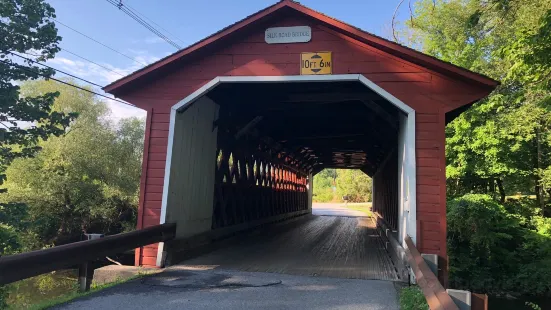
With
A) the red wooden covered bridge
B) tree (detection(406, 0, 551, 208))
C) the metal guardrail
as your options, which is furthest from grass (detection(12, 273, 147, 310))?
tree (detection(406, 0, 551, 208))

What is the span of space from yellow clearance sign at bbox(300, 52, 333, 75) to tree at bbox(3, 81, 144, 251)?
12.1 metres

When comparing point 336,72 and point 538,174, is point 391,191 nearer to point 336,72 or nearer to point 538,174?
point 336,72

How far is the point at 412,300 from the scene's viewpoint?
3898mm

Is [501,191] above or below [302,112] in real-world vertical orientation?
below

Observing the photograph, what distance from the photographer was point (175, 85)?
6.09m

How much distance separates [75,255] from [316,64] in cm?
385

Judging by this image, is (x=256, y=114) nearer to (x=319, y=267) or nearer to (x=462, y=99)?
(x=319, y=267)

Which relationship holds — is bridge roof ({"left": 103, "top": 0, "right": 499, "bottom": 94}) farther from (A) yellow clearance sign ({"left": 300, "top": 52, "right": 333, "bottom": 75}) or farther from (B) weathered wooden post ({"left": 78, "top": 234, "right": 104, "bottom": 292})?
(B) weathered wooden post ({"left": 78, "top": 234, "right": 104, "bottom": 292})

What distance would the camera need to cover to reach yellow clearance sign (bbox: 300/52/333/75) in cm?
572

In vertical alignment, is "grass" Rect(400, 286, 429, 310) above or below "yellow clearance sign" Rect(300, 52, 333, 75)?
below

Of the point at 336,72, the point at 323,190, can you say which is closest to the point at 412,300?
the point at 336,72

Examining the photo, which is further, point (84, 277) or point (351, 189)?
point (351, 189)

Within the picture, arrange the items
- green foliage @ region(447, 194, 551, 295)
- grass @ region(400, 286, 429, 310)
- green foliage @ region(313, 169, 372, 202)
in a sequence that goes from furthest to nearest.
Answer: green foliage @ region(313, 169, 372, 202), green foliage @ region(447, 194, 551, 295), grass @ region(400, 286, 429, 310)

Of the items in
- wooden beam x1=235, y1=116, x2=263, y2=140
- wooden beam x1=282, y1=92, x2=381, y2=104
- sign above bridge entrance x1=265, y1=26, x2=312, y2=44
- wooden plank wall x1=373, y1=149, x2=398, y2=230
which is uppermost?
sign above bridge entrance x1=265, y1=26, x2=312, y2=44
